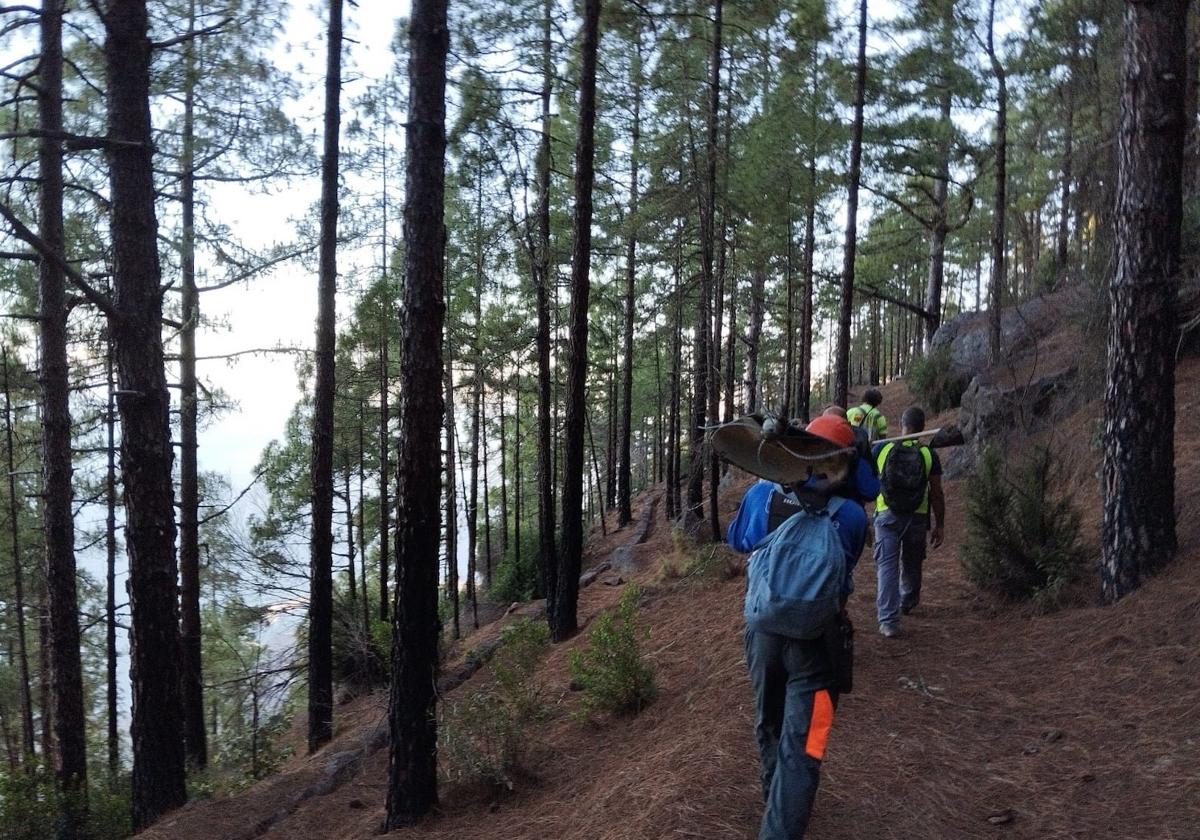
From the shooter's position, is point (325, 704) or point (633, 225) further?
point (633, 225)

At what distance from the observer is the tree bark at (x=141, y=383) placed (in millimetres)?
6754

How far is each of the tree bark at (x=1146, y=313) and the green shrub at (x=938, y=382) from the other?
→ 40.0ft

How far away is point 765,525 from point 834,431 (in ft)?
1.71

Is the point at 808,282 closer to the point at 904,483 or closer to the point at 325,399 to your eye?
the point at 325,399

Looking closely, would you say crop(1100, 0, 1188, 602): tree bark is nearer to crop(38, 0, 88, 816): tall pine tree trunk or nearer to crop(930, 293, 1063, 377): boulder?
crop(930, 293, 1063, 377): boulder

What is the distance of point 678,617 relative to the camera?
8.73 meters

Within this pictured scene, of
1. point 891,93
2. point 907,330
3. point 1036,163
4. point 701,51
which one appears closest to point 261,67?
point 701,51

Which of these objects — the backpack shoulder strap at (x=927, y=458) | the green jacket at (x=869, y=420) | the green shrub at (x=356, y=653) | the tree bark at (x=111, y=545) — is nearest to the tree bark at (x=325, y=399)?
the green shrub at (x=356, y=653)

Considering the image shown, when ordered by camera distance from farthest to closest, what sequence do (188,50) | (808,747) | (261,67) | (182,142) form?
(182,142)
(261,67)
(188,50)
(808,747)

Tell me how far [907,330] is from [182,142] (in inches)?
1500

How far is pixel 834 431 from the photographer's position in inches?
133

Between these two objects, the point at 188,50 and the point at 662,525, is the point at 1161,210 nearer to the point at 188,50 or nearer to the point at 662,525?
the point at 188,50

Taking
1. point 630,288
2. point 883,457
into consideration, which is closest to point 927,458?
point 883,457

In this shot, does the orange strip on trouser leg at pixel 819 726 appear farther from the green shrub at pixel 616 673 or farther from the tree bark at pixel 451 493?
the tree bark at pixel 451 493
